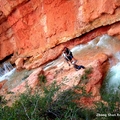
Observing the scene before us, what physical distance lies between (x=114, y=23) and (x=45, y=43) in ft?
17.9

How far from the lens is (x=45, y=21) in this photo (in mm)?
16391

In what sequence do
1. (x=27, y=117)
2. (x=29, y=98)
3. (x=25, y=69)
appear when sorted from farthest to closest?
(x=25, y=69), (x=29, y=98), (x=27, y=117)

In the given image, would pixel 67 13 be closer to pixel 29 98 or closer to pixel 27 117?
pixel 29 98

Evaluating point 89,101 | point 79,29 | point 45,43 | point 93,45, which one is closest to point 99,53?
point 93,45

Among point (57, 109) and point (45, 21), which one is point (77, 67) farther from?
point (45, 21)

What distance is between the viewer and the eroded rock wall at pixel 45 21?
1341 centimetres

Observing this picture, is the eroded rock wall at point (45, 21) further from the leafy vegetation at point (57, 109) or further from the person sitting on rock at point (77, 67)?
the leafy vegetation at point (57, 109)

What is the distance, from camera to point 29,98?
21.2ft

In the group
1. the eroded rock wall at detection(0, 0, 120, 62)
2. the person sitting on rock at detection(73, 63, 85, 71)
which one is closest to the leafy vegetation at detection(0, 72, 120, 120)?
the person sitting on rock at detection(73, 63, 85, 71)

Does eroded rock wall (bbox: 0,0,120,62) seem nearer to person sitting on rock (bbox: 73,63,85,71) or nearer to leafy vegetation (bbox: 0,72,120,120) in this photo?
person sitting on rock (bbox: 73,63,85,71)

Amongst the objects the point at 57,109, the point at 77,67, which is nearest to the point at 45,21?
the point at 77,67

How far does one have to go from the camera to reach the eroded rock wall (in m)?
13.4

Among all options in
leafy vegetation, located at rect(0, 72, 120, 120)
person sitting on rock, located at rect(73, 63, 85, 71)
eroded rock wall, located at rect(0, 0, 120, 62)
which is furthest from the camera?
eroded rock wall, located at rect(0, 0, 120, 62)

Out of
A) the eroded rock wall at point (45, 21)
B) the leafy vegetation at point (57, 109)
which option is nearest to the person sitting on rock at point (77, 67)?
the eroded rock wall at point (45, 21)
